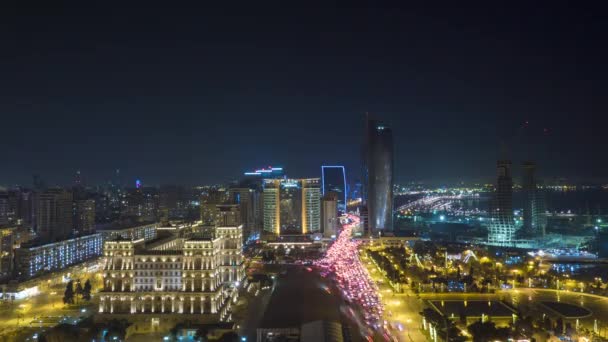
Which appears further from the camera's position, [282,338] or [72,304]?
[72,304]

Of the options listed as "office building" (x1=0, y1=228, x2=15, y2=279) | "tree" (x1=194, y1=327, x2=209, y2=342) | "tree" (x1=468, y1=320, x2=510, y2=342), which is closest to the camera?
"tree" (x1=468, y1=320, x2=510, y2=342)

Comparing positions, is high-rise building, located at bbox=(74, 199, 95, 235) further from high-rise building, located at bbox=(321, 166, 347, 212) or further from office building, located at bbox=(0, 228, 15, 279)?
high-rise building, located at bbox=(321, 166, 347, 212)

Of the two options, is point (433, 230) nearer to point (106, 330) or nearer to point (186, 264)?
point (186, 264)

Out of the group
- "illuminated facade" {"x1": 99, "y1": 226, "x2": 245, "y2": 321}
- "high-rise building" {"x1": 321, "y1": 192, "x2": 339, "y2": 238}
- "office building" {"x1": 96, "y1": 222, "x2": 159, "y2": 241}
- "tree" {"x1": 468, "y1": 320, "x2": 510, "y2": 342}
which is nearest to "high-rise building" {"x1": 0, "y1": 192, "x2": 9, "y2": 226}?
"office building" {"x1": 96, "y1": 222, "x2": 159, "y2": 241}

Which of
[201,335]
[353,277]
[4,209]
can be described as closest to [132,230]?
[4,209]

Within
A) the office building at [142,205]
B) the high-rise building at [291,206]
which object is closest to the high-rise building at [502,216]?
the high-rise building at [291,206]

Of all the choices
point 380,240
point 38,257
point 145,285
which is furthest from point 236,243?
point 380,240

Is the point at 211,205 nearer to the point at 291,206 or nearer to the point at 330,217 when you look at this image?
the point at 291,206

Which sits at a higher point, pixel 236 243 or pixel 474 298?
pixel 236 243
